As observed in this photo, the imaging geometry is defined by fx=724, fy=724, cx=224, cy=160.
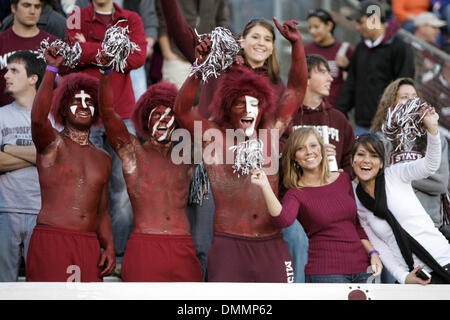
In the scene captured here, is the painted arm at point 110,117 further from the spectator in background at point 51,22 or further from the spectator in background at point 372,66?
the spectator in background at point 372,66

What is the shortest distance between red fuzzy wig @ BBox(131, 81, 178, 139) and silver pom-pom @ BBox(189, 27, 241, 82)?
1.51 ft

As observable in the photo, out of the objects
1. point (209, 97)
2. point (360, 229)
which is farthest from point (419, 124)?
point (209, 97)

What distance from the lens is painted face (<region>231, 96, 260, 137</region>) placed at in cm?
439

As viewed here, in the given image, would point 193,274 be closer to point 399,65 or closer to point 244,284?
point 244,284

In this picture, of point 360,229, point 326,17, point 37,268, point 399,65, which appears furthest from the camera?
point 326,17

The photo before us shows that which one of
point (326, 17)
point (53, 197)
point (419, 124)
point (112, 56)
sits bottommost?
point (53, 197)

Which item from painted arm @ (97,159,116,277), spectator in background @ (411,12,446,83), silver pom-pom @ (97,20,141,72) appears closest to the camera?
silver pom-pom @ (97,20,141,72)

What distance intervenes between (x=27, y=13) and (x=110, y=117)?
1.40m

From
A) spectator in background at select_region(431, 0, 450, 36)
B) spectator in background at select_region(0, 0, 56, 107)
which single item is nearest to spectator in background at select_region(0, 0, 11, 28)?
spectator in background at select_region(0, 0, 56, 107)

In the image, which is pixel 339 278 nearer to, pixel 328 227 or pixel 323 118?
pixel 328 227

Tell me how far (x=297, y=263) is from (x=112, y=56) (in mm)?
1734

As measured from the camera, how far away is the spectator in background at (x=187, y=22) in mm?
5801

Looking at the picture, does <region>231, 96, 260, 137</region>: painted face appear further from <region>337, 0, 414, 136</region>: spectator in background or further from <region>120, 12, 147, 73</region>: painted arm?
<region>337, 0, 414, 136</region>: spectator in background

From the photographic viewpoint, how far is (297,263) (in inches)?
181
